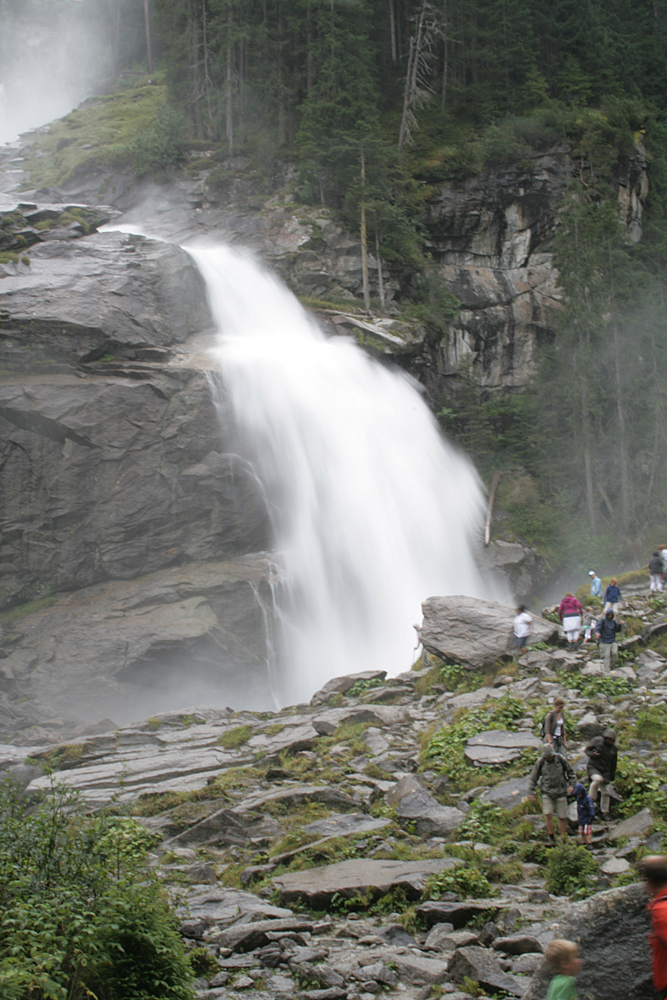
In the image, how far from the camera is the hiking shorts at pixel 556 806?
8047 mm

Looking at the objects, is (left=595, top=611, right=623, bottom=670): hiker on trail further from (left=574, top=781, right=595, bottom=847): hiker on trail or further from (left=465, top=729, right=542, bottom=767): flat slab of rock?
(left=574, top=781, right=595, bottom=847): hiker on trail

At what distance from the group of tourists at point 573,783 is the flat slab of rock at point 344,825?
1.92 m

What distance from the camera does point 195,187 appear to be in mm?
36125

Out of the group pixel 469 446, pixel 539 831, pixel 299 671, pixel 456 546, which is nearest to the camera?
pixel 539 831

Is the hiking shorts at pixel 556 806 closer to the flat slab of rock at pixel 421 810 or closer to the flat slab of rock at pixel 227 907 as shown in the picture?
the flat slab of rock at pixel 421 810

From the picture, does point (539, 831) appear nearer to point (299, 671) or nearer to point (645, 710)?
point (645, 710)

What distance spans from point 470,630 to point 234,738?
17.7ft

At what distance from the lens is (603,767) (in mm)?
8352

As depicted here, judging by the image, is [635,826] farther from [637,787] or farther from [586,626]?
[586,626]

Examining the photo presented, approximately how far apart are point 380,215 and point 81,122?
2863 centimetres

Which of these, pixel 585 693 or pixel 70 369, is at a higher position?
pixel 70 369

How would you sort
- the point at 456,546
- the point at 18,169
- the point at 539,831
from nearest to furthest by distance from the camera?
the point at 539,831
the point at 456,546
the point at 18,169

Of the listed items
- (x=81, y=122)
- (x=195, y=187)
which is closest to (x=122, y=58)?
(x=81, y=122)

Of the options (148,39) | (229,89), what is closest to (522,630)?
(229,89)
